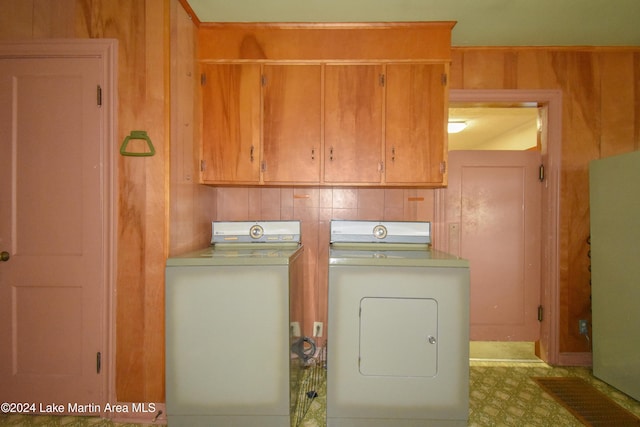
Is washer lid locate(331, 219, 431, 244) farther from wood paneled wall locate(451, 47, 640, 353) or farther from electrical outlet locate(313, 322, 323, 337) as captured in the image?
wood paneled wall locate(451, 47, 640, 353)

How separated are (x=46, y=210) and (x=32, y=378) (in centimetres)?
96

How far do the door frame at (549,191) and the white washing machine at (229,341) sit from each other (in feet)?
4.93

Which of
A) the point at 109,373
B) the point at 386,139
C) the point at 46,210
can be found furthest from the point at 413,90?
the point at 109,373

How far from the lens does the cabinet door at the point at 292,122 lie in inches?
77.9

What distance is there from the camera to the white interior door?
2449 millimetres

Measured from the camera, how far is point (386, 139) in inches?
77.9

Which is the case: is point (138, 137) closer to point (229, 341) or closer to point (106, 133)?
point (106, 133)

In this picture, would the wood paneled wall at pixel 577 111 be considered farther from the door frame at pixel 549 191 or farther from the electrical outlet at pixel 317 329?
the electrical outlet at pixel 317 329

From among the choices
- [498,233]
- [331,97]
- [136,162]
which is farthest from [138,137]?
[498,233]

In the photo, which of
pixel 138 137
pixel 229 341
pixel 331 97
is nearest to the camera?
pixel 229 341

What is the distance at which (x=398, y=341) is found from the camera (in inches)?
58.5

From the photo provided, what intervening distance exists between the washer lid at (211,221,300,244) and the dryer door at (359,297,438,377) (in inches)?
33.3

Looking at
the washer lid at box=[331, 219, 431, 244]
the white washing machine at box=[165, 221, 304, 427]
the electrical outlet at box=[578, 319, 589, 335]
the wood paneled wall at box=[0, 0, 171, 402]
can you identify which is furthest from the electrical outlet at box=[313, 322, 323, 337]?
the electrical outlet at box=[578, 319, 589, 335]

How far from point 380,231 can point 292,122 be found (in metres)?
0.98
